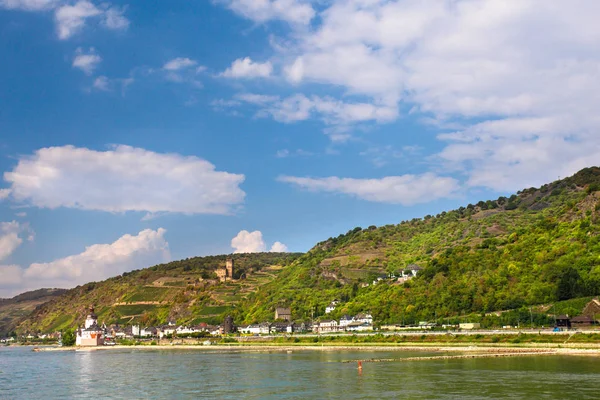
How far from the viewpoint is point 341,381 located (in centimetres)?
4816

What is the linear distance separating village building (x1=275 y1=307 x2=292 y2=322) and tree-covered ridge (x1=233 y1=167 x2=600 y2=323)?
2.47 meters

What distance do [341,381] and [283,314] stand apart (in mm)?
107471

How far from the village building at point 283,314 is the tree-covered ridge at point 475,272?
247 centimetres

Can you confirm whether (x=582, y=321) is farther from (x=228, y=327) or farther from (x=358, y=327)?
(x=228, y=327)

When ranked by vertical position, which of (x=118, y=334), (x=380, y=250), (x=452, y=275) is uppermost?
→ (x=380, y=250)

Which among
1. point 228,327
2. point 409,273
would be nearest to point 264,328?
point 228,327

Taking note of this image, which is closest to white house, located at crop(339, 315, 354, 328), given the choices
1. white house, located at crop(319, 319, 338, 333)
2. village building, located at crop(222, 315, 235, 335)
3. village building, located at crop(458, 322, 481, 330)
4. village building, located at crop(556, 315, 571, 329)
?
white house, located at crop(319, 319, 338, 333)

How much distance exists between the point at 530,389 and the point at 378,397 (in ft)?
35.6

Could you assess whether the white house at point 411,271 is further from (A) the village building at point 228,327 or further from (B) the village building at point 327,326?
(A) the village building at point 228,327

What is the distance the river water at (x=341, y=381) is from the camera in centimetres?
4025

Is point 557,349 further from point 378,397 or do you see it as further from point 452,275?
point 452,275

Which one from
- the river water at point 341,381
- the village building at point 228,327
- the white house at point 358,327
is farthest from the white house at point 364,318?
the river water at point 341,381

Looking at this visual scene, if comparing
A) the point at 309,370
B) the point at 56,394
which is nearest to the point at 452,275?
the point at 309,370

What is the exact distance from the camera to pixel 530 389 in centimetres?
3950
